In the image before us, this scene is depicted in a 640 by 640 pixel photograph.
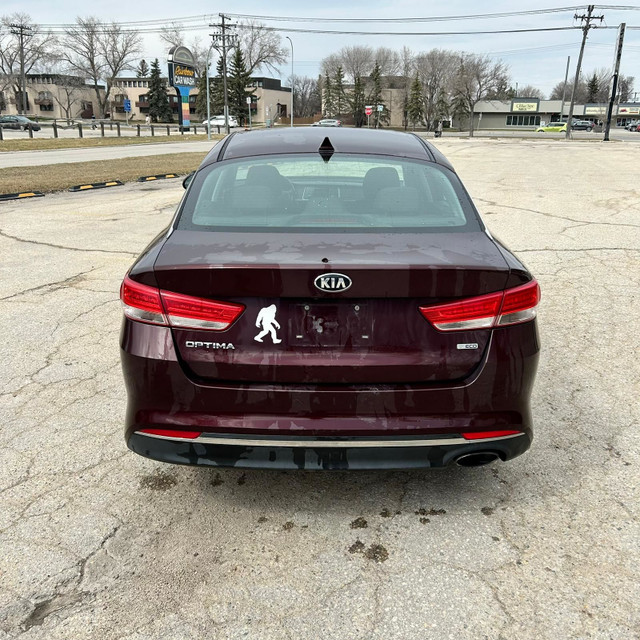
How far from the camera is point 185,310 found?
90.1 inches

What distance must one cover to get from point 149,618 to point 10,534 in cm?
88

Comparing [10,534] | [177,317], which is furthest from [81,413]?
[177,317]

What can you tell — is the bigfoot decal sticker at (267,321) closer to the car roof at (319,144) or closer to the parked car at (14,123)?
the car roof at (319,144)

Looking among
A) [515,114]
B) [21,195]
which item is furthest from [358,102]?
[21,195]

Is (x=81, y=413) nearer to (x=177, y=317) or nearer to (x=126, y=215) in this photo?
(x=177, y=317)

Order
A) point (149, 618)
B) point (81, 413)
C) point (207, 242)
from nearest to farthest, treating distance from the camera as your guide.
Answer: point (149, 618) < point (207, 242) < point (81, 413)

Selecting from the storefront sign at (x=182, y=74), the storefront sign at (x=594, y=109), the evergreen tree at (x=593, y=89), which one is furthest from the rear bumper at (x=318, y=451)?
the evergreen tree at (x=593, y=89)

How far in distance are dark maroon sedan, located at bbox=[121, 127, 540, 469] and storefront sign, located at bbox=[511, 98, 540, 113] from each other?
106471 mm

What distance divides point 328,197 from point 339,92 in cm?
Answer: 9863

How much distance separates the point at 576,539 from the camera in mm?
2518

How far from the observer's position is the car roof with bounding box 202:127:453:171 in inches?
132

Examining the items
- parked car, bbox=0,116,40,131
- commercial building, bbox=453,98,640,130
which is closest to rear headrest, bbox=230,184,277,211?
parked car, bbox=0,116,40,131

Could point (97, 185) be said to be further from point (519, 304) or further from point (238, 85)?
point (238, 85)

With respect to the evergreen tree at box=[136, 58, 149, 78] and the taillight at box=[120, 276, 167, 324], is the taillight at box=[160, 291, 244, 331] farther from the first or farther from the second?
the evergreen tree at box=[136, 58, 149, 78]
